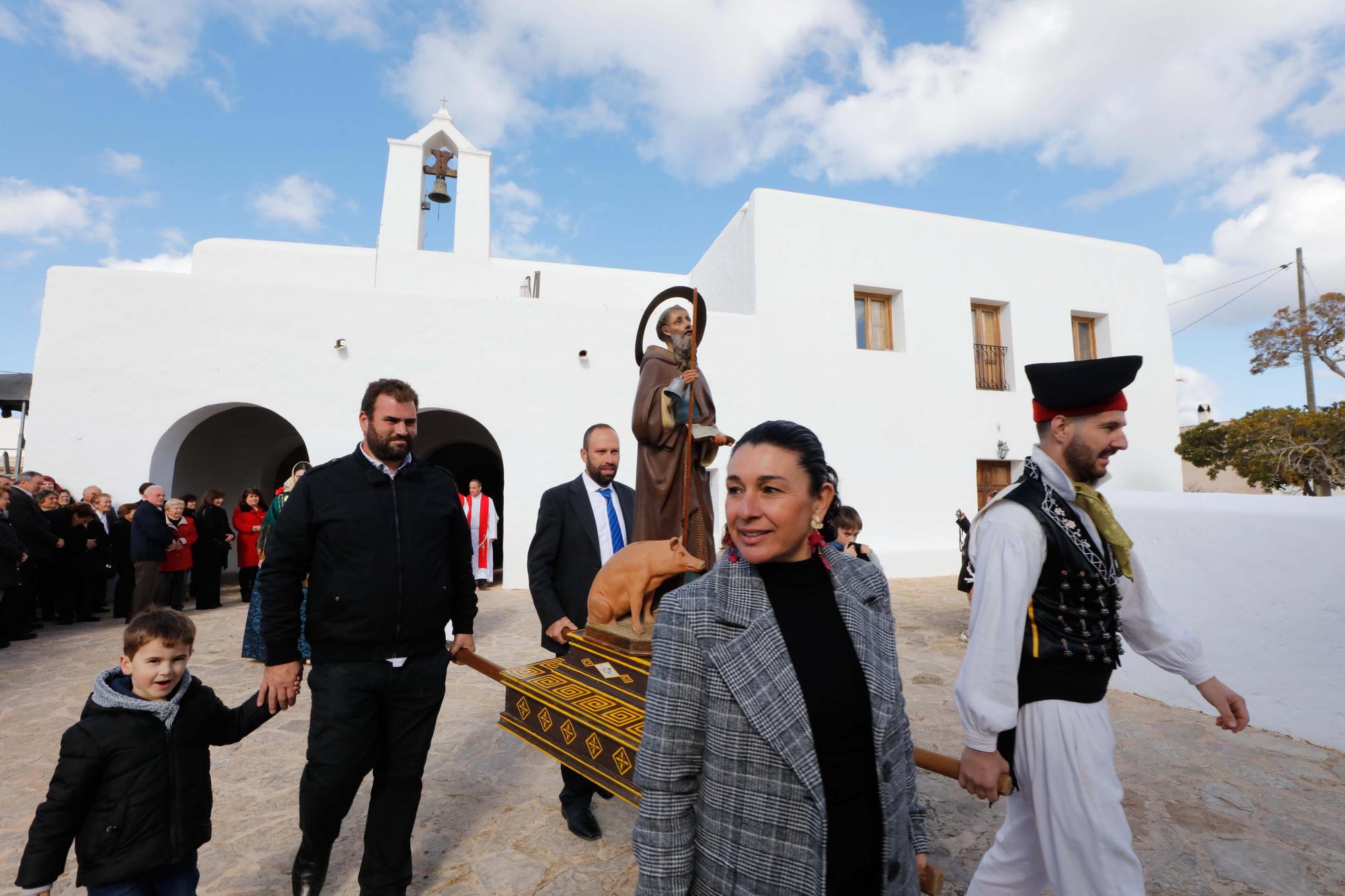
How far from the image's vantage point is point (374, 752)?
2.51m

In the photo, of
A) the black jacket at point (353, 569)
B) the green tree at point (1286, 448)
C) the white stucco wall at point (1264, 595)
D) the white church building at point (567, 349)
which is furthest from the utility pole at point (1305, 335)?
the black jacket at point (353, 569)

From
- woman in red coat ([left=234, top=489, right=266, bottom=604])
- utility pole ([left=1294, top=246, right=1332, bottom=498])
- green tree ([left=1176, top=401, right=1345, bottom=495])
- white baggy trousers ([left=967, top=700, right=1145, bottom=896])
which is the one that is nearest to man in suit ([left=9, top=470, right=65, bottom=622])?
woman in red coat ([left=234, top=489, right=266, bottom=604])

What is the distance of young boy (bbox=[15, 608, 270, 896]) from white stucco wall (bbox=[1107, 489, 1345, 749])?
5.69 meters

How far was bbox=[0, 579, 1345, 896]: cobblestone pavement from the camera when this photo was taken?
9.28 feet

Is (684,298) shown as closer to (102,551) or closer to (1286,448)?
(102,551)

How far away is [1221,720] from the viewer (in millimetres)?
2074

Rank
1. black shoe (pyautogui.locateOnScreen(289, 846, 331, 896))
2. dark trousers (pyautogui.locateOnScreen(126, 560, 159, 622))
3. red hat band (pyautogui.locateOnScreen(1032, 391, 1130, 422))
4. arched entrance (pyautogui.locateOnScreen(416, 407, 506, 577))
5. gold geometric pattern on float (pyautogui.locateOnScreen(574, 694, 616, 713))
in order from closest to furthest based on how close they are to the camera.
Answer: red hat band (pyautogui.locateOnScreen(1032, 391, 1130, 422)), gold geometric pattern on float (pyautogui.locateOnScreen(574, 694, 616, 713)), black shoe (pyautogui.locateOnScreen(289, 846, 331, 896)), dark trousers (pyautogui.locateOnScreen(126, 560, 159, 622)), arched entrance (pyautogui.locateOnScreen(416, 407, 506, 577))

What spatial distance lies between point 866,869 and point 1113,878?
0.99 metres

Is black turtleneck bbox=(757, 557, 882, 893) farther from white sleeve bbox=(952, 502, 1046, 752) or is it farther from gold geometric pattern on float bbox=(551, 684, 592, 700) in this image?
gold geometric pattern on float bbox=(551, 684, 592, 700)

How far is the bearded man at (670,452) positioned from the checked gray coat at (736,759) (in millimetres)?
1873

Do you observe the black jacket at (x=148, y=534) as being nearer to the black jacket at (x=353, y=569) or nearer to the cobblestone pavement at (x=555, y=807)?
the cobblestone pavement at (x=555, y=807)

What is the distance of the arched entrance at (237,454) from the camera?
10.9 metres

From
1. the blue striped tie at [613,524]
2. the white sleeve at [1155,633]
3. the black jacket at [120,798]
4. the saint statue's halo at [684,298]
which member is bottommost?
the black jacket at [120,798]

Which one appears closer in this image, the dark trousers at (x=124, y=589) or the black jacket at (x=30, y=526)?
the black jacket at (x=30, y=526)
